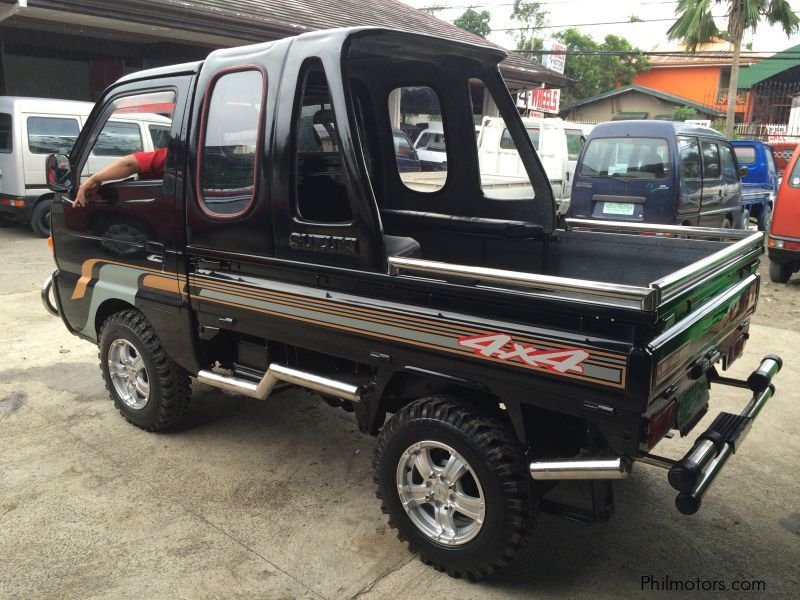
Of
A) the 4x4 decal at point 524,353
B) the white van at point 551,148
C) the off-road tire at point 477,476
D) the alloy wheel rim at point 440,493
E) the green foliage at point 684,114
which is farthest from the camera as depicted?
the green foliage at point 684,114

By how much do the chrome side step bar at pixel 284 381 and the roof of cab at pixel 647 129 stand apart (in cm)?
724

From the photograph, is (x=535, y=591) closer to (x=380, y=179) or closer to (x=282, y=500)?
(x=282, y=500)

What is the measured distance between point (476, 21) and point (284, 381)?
45.8 m

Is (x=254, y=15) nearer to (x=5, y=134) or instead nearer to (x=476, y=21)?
(x=5, y=134)

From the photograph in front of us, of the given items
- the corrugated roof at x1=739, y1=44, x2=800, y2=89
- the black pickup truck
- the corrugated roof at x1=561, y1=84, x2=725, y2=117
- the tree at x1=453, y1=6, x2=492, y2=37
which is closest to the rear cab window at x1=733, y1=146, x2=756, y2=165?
the black pickup truck

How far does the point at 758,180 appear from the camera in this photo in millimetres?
13812

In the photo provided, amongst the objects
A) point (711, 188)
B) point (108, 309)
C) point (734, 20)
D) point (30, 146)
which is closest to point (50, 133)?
point (30, 146)

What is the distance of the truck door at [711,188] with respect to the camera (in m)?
9.45

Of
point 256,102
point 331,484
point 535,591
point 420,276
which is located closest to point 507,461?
→ point 535,591

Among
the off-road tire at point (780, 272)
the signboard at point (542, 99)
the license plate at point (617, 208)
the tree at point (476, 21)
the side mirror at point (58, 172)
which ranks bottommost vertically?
the off-road tire at point (780, 272)

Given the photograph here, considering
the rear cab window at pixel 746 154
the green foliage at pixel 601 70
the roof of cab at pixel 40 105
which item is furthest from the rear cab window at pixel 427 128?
the green foliage at pixel 601 70

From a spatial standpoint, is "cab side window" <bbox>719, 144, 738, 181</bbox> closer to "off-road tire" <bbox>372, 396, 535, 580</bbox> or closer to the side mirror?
"off-road tire" <bbox>372, 396, 535, 580</bbox>

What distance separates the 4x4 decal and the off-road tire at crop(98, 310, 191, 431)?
2.13 m

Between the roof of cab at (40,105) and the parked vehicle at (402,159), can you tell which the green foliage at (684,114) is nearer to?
the roof of cab at (40,105)
